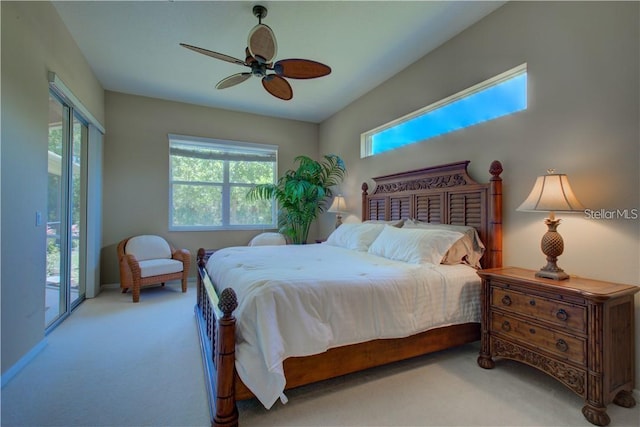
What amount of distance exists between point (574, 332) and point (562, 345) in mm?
125

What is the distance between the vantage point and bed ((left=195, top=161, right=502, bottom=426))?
5.37 ft

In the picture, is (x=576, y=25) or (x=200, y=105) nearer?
(x=576, y=25)

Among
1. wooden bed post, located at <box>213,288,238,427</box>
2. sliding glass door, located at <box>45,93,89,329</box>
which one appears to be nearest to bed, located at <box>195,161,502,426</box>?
wooden bed post, located at <box>213,288,238,427</box>

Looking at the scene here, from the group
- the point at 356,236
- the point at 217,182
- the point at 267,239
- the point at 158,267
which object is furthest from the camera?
the point at 217,182

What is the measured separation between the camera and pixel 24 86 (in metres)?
2.29

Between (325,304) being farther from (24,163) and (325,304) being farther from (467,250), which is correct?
(24,163)

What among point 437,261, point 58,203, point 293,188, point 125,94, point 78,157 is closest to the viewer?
point 437,261

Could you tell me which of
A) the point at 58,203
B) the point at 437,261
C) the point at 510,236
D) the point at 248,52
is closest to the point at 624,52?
the point at 510,236

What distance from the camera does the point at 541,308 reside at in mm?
1985

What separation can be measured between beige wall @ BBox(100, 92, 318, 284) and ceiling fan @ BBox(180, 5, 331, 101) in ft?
8.13

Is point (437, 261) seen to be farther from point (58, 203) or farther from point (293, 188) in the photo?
point (58, 203)

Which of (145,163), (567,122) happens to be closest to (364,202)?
(567,122)

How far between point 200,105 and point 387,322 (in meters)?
4.80

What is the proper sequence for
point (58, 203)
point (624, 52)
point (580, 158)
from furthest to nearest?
point (58, 203), point (580, 158), point (624, 52)
